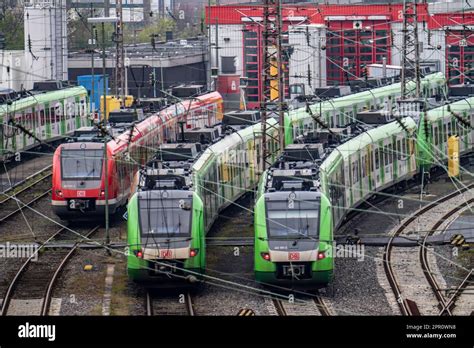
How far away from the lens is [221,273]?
77.9ft

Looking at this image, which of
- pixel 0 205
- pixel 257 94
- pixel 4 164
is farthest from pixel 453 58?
pixel 0 205

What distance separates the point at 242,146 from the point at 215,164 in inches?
158

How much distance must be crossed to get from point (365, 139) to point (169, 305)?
1196 cm

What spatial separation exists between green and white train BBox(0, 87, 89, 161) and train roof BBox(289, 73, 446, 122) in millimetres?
→ 8589

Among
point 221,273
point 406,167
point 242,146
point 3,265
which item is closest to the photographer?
point 221,273

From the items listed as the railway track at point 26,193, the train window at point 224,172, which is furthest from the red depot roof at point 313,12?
the train window at point 224,172

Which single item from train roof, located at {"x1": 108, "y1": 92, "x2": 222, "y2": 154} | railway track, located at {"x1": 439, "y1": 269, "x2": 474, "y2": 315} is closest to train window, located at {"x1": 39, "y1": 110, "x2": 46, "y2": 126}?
train roof, located at {"x1": 108, "y1": 92, "x2": 222, "y2": 154}

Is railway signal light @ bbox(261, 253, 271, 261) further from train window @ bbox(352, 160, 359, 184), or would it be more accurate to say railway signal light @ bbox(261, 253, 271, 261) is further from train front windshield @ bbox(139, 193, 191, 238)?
train window @ bbox(352, 160, 359, 184)

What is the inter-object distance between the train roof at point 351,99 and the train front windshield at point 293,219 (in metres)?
15.9

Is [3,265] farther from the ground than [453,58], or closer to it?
closer to it

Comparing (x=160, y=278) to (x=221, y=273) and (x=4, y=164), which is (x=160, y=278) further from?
(x=4, y=164)

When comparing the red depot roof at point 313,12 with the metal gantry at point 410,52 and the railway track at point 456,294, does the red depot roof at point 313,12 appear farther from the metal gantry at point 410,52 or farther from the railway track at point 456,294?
the railway track at point 456,294

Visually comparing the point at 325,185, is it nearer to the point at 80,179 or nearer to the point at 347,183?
the point at 347,183

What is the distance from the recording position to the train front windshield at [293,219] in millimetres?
21094
